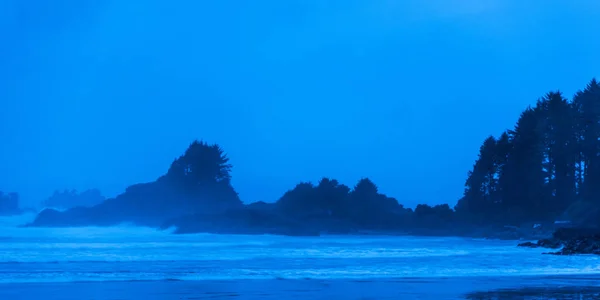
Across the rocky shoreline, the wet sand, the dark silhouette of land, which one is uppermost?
the dark silhouette of land

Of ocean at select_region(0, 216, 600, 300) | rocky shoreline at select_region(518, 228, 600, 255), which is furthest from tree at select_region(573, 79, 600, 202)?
ocean at select_region(0, 216, 600, 300)

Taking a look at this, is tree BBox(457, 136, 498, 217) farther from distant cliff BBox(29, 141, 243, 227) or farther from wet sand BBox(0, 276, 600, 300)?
wet sand BBox(0, 276, 600, 300)

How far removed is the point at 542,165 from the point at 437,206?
13029 mm

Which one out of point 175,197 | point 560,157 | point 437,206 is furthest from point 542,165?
point 175,197

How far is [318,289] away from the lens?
56.5 feet

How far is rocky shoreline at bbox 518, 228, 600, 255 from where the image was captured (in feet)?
102

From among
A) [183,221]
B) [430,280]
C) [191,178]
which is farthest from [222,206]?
[430,280]

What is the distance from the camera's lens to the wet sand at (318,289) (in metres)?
15.6

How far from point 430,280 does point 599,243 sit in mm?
15610

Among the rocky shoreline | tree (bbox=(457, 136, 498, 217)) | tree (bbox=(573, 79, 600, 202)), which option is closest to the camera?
the rocky shoreline

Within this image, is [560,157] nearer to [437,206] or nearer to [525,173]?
[525,173]

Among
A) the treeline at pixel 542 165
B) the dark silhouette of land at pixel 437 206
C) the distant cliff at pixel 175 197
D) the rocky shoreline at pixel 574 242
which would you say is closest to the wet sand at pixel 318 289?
the rocky shoreline at pixel 574 242

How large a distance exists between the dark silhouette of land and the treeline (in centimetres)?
9

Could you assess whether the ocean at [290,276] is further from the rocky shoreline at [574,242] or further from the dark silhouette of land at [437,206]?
the dark silhouette of land at [437,206]
